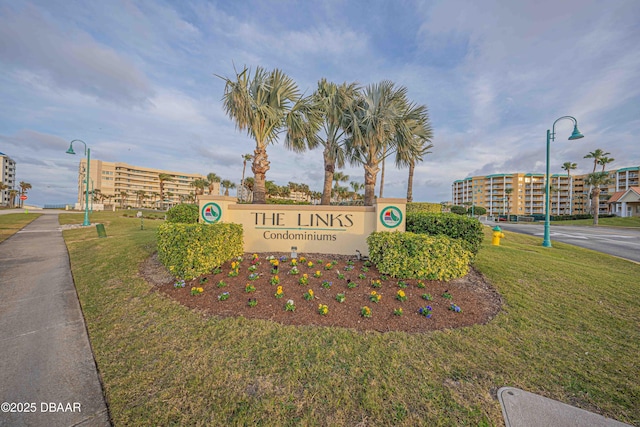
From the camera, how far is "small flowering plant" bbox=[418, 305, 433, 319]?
3.70m

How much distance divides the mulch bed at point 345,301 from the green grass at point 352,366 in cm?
Answer: 22

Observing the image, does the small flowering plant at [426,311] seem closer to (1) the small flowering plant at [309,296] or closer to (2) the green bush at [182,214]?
(1) the small flowering plant at [309,296]

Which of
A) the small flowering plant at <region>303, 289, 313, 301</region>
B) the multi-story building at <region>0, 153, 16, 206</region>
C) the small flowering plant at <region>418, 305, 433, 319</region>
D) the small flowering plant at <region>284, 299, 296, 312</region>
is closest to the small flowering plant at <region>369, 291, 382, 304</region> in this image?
the small flowering plant at <region>418, 305, 433, 319</region>

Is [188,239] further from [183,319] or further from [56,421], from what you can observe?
[56,421]

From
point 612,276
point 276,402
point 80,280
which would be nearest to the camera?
point 276,402

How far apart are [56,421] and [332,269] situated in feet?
14.2

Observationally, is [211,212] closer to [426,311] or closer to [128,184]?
[426,311]

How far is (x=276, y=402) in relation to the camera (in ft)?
7.20

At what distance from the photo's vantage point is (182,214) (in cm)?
727

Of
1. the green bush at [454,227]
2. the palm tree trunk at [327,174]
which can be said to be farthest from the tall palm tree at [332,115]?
the green bush at [454,227]

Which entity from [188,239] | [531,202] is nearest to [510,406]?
[188,239]

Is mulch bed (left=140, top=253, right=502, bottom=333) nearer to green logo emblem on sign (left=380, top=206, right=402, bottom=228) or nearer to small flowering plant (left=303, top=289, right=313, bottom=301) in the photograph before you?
small flowering plant (left=303, top=289, right=313, bottom=301)

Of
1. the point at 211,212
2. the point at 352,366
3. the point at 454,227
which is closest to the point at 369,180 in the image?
the point at 454,227

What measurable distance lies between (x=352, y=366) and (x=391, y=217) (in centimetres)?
436
